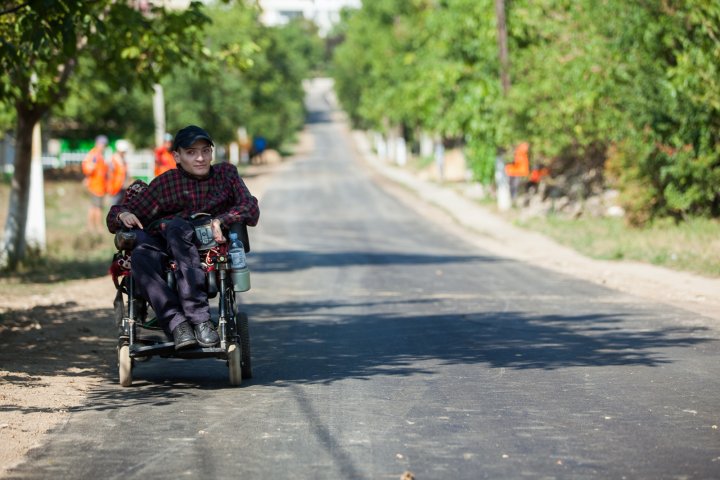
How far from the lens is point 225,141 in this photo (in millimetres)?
64750

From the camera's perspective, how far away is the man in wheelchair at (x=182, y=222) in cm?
862

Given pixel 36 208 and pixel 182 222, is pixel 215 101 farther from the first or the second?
pixel 182 222

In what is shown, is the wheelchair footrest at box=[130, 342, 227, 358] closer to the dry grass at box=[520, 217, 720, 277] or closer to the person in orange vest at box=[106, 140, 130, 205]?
the dry grass at box=[520, 217, 720, 277]

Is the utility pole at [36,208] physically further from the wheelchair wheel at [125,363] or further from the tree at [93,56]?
the wheelchair wheel at [125,363]

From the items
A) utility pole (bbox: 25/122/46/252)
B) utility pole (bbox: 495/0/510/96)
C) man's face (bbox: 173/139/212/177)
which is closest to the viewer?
man's face (bbox: 173/139/212/177)

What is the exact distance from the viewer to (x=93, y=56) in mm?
18719

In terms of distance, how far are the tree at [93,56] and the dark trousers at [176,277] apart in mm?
4006

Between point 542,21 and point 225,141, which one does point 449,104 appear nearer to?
point 542,21

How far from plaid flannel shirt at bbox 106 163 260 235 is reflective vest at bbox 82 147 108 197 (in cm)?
1800

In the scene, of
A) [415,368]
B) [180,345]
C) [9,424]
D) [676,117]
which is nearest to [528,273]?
[676,117]

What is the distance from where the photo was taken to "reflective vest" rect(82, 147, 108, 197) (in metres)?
26.7

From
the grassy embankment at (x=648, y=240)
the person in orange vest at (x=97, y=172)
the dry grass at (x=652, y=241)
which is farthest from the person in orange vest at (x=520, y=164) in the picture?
the person in orange vest at (x=97, y=172)

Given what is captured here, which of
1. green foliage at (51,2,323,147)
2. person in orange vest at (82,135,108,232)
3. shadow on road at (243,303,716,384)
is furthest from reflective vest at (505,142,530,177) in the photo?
shadow on road at (243,303,716,384)

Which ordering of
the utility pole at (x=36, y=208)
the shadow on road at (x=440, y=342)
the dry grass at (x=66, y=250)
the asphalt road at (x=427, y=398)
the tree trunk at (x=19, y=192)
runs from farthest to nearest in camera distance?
the utility pole at (x=36, y=208) < the tree trunk at (x=19, y=192) < the dry grass at (x=66, y=250) < the shadow on road at (x=440, y=342) < the asphalt road at (x=427, y=398)
